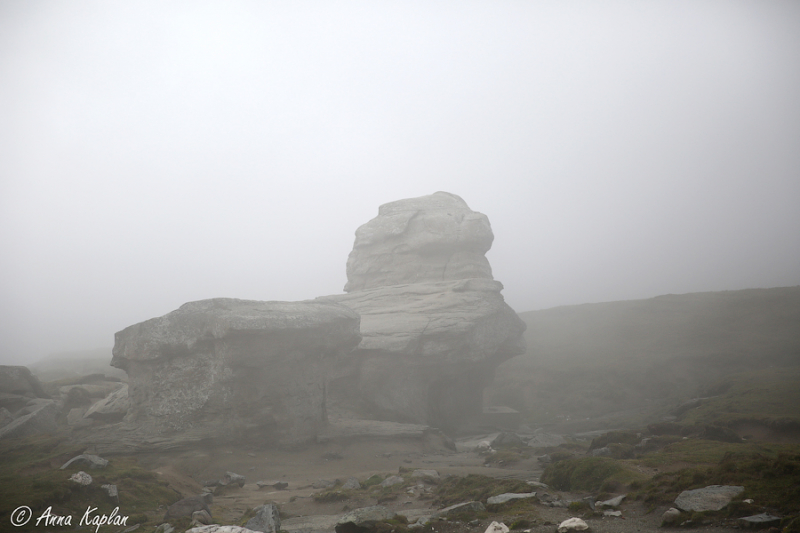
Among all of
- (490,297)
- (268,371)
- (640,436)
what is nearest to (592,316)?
(490,297)

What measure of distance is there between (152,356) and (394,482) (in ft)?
46.3

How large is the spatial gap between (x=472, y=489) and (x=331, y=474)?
8764mm

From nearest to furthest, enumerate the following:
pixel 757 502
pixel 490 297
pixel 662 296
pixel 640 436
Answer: pixel 757 502
pixel 640 436
pixel 490 297
pixel 662 296

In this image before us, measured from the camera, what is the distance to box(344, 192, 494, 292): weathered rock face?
135ft

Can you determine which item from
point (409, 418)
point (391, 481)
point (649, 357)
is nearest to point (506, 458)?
point (391, 481)

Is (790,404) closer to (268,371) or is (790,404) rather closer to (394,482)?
(394,482)

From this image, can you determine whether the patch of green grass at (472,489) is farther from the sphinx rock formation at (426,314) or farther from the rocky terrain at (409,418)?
the sphinx rock formation at (426,314)

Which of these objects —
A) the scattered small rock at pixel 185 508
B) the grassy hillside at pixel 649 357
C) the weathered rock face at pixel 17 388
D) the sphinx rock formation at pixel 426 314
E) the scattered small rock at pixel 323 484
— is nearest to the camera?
the scattered small rock at pixel 185 508

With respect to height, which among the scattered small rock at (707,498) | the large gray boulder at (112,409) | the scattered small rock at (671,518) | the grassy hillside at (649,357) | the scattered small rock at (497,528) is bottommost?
the grassy hillside at (649,357)

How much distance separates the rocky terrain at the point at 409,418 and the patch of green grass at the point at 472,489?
105 mm

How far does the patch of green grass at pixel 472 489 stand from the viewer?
12570 millimetres

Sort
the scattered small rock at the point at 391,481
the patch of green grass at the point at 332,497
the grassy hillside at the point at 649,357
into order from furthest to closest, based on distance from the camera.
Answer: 1. the grassy hillside at the point at 649,357
2. the scattered small rock at the point at 391,481
3. the patch of green grass at the point at 332,497

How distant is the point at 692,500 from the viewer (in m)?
9.18

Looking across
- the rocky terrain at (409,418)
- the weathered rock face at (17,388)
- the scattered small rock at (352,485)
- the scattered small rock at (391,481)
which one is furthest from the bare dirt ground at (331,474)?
the weathered rock face at (17,388)
